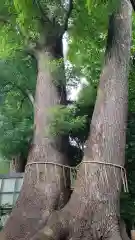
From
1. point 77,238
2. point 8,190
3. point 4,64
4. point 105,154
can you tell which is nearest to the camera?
point 77,238

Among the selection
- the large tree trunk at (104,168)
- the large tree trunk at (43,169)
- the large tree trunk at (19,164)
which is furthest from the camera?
the large tree trunk at (19,164)

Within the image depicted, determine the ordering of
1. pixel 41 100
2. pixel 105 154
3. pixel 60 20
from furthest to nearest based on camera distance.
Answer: pixel 60 20 → pixel 41 100 → pixel 105 154

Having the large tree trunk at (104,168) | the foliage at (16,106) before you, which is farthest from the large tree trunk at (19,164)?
the large tree trunk at (104,168)

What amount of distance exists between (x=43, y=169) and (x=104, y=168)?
3.04ft

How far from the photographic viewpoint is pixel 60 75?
5.45 m

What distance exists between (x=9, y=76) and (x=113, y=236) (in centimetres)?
380

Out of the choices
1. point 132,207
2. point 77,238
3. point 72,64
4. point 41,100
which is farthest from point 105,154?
point 72,64

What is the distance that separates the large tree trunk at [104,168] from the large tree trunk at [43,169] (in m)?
0.29

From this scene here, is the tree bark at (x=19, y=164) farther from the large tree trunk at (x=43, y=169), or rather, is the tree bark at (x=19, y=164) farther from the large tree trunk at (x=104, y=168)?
the large tree trunk at (x=104, y=168)

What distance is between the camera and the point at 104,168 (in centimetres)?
422

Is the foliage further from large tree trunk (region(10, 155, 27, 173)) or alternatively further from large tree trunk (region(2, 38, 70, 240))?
large tree trunk (region(10, 155, 27, 173))

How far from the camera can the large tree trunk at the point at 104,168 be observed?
12.5ft

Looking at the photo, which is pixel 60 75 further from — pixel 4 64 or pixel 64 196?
pixel 64 196

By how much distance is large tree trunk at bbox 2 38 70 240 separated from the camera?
158 inches
